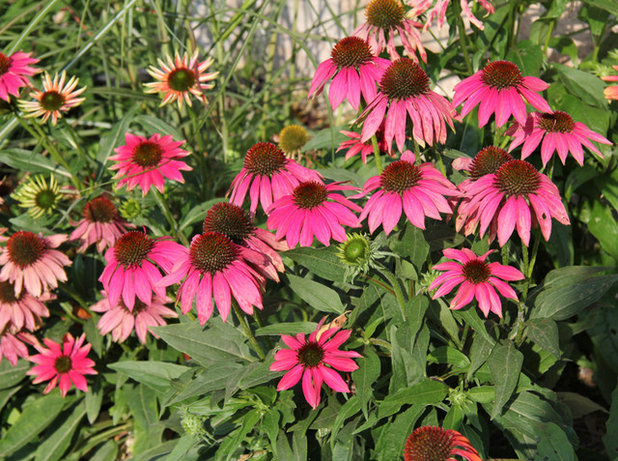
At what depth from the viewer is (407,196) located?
130cm

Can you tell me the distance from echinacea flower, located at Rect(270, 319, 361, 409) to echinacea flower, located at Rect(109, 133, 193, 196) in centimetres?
60

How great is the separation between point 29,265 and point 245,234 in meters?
0.82

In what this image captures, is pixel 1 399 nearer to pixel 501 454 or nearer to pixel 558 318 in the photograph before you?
pixel 501 454

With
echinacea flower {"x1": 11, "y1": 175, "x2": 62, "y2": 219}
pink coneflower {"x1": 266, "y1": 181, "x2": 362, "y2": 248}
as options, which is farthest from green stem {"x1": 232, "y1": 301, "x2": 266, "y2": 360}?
echinacea flower {"x1": 11, "y1": 175, "x2": 62, "y2": 219}

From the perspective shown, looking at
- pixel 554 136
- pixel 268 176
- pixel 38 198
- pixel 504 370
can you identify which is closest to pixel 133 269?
pixel 268 176

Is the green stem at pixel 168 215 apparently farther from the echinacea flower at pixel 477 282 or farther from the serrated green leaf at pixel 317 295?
the echinacea flower at pixel 477 282

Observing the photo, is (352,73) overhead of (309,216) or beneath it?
overhead

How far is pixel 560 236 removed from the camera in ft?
6.15

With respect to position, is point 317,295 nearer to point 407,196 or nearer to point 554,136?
point 407,196

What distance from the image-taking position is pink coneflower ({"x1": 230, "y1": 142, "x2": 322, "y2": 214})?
1.50 metres

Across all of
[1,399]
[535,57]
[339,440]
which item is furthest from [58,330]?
[535,57]

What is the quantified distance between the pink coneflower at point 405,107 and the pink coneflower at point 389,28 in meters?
0.36

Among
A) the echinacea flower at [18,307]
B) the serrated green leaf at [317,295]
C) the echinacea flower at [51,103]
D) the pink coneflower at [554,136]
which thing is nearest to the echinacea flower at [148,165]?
the echinacea flower at [51,103]

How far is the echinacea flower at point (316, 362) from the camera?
1339 millimetres
